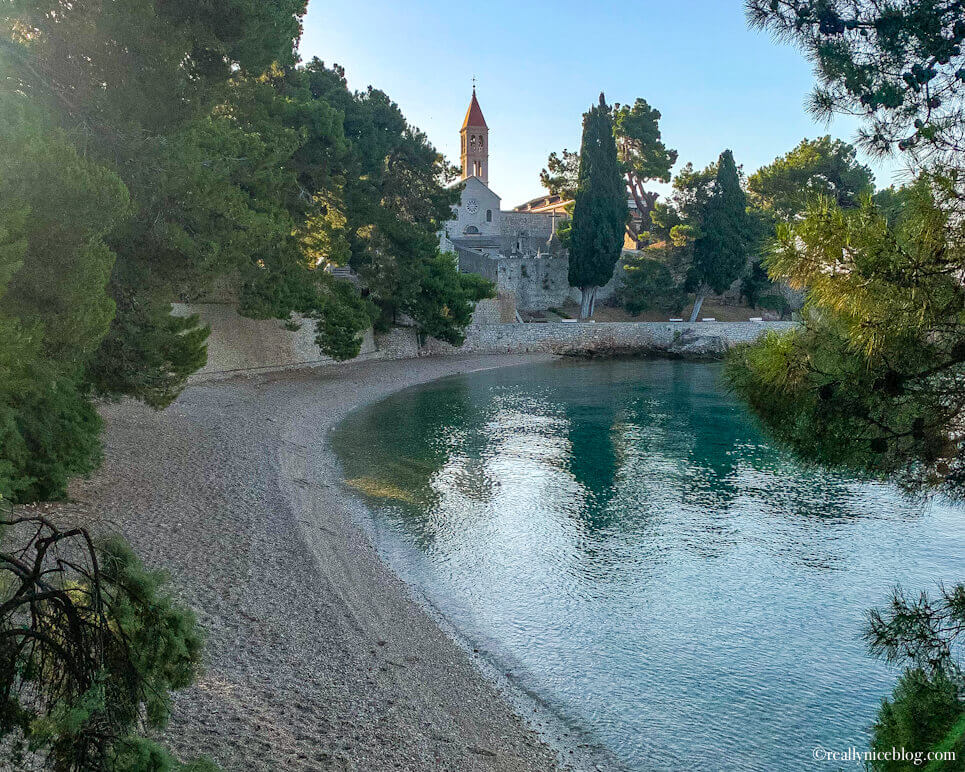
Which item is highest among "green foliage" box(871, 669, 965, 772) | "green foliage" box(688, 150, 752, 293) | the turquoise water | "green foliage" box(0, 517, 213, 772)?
"green foliage" box(688, 150, 752, 293)

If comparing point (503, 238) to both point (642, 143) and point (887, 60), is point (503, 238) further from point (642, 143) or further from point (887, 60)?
point (887, 60)

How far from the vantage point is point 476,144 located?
68000mm

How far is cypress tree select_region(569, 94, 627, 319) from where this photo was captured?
4497 cm

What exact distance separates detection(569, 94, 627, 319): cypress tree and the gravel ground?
104 feet

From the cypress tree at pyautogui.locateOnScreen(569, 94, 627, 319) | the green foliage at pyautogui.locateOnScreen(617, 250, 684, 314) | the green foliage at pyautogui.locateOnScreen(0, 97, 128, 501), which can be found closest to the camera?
the green foliage at pyautogui.locateOnScreen(0, 97, 128, 501)

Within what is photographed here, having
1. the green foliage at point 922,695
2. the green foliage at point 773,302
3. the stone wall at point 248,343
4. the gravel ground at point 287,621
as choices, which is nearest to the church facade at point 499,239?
the green foliage at point 773,302

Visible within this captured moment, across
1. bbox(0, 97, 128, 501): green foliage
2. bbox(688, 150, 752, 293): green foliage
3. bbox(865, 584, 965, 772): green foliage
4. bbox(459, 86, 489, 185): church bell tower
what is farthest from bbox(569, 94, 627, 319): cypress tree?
bbox(865, 584, 965, 772): green foliage

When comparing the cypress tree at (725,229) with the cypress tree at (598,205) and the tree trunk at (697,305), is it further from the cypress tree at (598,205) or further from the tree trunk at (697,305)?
the cypress tree at (598,205)

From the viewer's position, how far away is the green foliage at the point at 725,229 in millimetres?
44500

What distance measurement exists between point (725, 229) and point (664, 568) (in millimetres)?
Answer: 37096

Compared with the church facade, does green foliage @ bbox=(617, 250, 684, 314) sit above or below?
below

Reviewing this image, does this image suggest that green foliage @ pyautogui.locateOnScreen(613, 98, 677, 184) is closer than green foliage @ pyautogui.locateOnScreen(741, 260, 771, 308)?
No

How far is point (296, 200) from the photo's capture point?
25109 mm

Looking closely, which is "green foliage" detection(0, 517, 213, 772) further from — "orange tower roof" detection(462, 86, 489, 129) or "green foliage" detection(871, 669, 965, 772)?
"orange tower roof" detection(462, 86, 489, 129)
